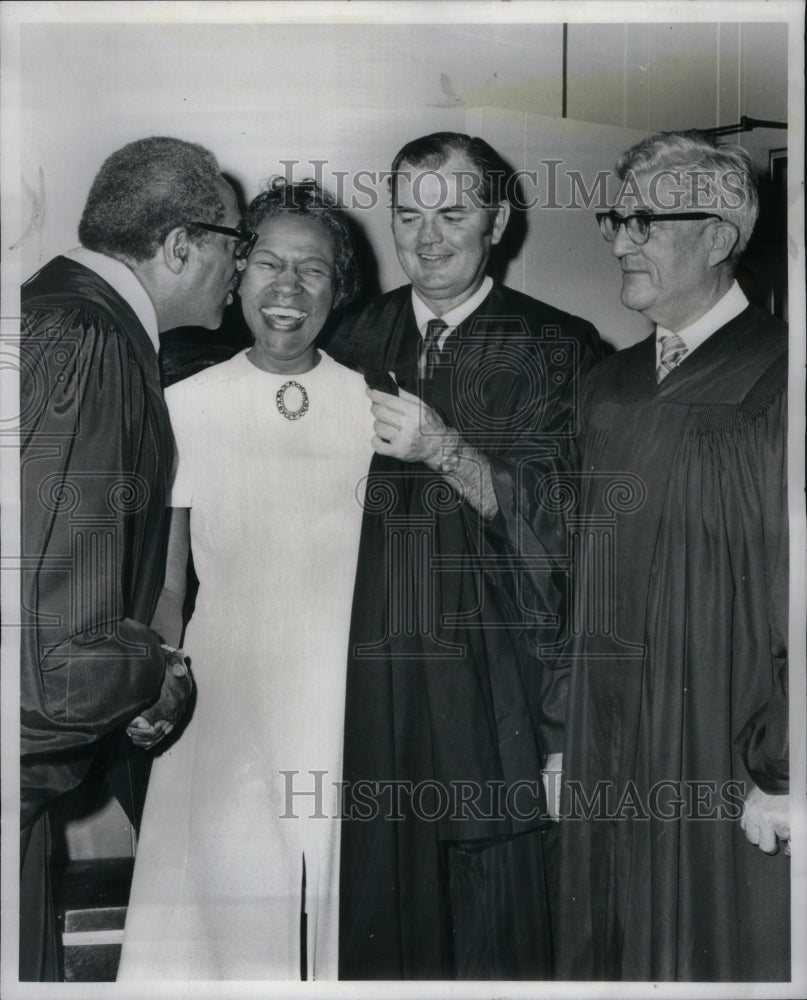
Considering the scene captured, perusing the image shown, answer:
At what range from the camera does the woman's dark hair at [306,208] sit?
207 cm

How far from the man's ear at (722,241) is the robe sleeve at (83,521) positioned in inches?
37.4

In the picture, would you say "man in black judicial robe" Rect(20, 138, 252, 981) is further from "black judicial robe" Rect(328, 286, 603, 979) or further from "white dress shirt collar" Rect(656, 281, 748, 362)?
"white dress shirt collar" Rect(656, 281, 748, 362)

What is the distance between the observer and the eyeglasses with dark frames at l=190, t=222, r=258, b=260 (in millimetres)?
2076

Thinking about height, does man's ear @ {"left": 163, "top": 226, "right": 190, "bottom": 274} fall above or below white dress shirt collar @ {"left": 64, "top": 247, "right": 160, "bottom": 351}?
above

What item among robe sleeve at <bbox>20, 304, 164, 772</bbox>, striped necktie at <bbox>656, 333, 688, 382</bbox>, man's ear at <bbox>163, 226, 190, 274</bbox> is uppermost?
man's ear at <bbox>163, 226, 190, 274</bbox>

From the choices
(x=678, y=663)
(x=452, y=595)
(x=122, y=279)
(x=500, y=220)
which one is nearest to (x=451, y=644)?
(x=452, y=595)

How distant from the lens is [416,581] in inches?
81.8

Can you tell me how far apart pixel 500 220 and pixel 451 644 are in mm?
688

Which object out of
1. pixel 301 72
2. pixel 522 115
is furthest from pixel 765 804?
pixel 301 72

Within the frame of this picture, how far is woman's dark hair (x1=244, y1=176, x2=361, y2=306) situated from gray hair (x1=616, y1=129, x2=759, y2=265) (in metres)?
0.46

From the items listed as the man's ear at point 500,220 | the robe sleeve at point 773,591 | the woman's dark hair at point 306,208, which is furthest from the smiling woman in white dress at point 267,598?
the robe sleeve at point 773,591

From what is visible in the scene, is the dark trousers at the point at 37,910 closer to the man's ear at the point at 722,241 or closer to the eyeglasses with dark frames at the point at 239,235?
the eyeglasses with dark frames at the point at 239,235

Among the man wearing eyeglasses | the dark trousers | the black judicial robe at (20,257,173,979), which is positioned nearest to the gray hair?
the man wearing eyeglasses

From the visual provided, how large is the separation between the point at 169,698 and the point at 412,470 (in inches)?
21.2
